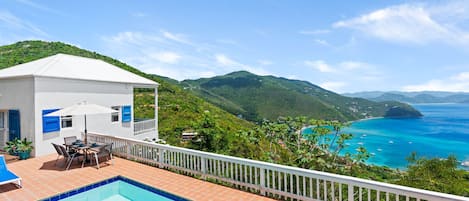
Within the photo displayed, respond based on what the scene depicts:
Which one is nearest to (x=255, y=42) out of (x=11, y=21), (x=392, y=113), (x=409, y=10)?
(x=409, y=10)

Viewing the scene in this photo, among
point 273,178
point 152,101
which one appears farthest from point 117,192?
point 152,101

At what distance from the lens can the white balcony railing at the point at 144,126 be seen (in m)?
12.8

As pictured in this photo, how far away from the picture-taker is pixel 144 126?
1330 centimetres

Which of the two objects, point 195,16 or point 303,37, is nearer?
point 195,16

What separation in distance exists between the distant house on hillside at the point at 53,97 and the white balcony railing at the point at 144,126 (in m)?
1.07

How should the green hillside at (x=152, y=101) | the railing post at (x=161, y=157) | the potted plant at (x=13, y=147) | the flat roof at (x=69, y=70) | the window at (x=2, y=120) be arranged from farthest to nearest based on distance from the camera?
the green hillside at (x=152, y=101) → the window at (x=2, y=120) → the flat roof at (x=69, y=70) → the potted plant at (x=13, y=147) → the railing post at (x=161, y=157)

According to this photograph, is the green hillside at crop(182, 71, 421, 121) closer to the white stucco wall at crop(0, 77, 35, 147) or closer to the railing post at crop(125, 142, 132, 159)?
the white stucco wall at crop(0, 77, 35, 147)

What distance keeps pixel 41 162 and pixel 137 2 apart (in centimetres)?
838

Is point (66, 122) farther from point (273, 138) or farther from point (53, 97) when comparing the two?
point (273, 138)

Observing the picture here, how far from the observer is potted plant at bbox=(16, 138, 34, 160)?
Result: 316 inches

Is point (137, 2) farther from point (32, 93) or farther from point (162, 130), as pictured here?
point (162, 130)

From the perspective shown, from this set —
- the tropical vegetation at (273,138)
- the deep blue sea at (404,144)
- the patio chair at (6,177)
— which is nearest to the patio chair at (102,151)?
the patio chair at (6,177)

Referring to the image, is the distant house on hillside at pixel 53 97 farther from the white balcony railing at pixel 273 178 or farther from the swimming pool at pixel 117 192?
the swimming pool at pixel 117 192

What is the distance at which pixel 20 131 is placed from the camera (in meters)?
8.70
